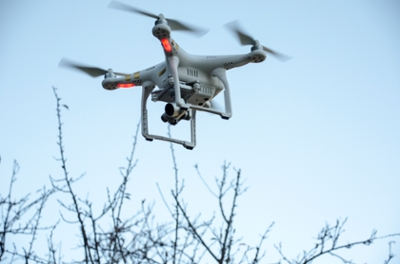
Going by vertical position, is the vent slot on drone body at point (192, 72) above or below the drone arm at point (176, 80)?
above

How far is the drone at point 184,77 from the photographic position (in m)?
8.73

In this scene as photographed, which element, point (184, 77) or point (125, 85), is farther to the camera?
point (125, 85)

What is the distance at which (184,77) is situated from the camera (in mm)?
9148

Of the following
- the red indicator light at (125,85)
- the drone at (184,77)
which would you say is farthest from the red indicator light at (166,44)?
the red indicator light at (125,85)

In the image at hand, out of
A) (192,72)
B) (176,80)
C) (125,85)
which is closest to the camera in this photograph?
(176,80)

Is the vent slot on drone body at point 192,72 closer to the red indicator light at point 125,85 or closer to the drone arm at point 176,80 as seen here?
the drone arm at point 176,80

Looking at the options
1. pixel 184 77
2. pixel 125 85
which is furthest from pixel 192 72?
pixel 125 85

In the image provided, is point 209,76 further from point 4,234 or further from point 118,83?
point 4,234

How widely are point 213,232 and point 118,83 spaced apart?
15.7 ft

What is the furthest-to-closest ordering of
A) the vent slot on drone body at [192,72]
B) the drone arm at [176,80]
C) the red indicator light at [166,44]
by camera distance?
the vent slot on drone body at [192,72] → the red indicator light at [166,44] → the drone arm at [176,80]

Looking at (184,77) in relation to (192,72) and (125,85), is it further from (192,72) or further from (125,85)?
(125,85)

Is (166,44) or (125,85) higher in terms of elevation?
(125,85)

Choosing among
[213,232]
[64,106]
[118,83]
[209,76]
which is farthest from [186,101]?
[213,232]

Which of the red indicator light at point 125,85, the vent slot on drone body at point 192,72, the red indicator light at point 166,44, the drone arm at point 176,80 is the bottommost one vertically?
the drone arm at point 176,80
